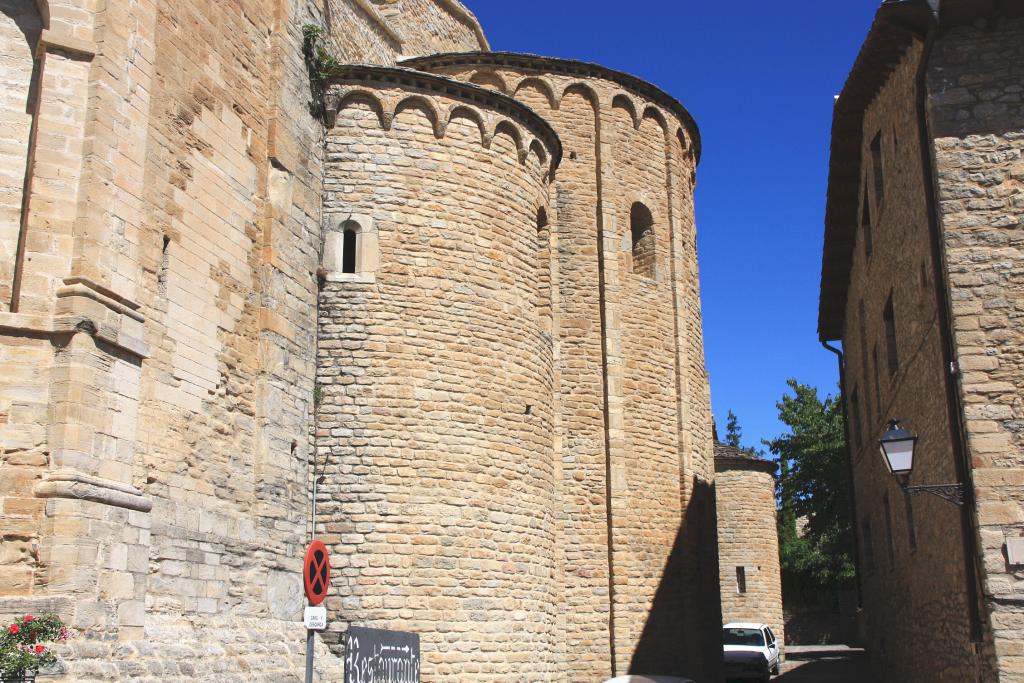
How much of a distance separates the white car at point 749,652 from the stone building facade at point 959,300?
→ 7.74 metres

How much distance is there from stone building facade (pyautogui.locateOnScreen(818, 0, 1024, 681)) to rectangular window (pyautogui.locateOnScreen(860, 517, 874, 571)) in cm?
715

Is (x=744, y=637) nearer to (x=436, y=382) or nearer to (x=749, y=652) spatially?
(x=749, y=652)

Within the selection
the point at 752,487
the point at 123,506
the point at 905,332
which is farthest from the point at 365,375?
the point at 752,487

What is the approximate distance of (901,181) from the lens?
13039 mm

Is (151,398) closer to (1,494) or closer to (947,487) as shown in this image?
(1,494)

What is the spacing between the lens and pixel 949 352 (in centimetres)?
1066

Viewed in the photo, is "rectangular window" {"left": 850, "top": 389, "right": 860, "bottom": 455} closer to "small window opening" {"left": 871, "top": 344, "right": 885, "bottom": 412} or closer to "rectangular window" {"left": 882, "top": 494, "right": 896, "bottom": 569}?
"small window opening" {"left": 871, "top": 344, "right": 885, "bottom": 412}

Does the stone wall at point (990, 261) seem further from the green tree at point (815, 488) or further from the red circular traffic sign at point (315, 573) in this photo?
the green tree at point (815, 488)

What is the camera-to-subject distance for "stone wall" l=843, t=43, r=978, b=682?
1135cm

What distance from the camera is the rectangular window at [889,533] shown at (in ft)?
54.9

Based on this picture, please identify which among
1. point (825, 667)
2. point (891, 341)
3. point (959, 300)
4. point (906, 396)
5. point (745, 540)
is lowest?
point (825, 667)

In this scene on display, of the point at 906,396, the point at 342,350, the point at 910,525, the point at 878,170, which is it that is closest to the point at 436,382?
the point at 342,350

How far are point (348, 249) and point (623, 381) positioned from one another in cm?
584

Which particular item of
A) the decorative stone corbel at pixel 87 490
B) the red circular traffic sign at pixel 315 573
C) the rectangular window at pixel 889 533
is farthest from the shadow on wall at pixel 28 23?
the rectangular window at pixel 889 533
